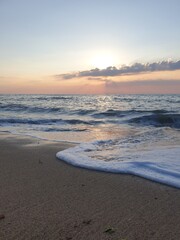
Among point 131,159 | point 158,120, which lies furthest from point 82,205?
point 158,120

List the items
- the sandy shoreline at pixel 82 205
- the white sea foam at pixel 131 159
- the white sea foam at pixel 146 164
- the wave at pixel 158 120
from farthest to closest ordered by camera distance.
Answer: the wave at pixel 158 120 → the white sea foam at pixel 131 159 → the white sea foam at pixel 146 164 → the sandy shoreline at pixel 82 205

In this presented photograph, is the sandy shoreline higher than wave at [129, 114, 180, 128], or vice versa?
the sandy shoreline

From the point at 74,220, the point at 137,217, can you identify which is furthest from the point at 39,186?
the point at 137,217

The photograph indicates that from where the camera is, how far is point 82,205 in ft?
12.4

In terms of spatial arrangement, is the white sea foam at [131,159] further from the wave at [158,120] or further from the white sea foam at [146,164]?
the wave at [158,120]

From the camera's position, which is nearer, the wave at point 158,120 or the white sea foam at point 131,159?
the white sea foam at point 131,159

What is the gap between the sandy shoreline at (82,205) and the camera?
3100mm

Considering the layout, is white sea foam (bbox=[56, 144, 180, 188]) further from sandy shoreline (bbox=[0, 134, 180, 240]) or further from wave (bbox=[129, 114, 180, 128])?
wave (bbox=[129, 114, 180, 128])

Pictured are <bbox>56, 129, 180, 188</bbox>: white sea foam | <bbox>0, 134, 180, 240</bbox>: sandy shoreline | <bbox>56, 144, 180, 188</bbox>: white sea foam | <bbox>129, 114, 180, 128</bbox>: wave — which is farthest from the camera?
<bbox>129, 114, 180, 128</bbox>: wave

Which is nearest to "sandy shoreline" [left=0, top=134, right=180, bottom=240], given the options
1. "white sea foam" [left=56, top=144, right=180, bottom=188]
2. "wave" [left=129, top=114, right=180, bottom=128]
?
"white sea foam" [left=56, top=144, right=180, bottom=188]

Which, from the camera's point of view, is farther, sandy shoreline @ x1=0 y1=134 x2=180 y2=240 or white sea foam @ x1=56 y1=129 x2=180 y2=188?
white sea foam @ x1=56 y1=129 x2=180 y2=188

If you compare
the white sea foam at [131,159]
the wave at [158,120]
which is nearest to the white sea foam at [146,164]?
the white sea foam at [131,159]

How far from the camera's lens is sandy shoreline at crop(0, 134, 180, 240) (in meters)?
3.10

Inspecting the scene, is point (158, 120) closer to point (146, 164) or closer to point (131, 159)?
point (131, 159)
